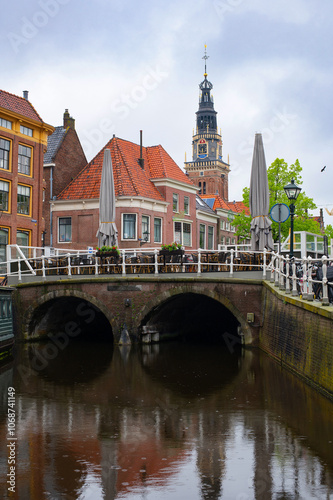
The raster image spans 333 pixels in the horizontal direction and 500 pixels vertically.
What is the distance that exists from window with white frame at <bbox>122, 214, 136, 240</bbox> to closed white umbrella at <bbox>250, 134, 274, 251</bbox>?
14842 millimetres

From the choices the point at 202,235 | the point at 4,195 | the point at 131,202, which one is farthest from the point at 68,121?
the point at 202,235

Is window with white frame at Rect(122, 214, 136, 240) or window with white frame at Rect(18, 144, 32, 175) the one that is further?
window with white frame at Rect(122, 214, 136, 240)

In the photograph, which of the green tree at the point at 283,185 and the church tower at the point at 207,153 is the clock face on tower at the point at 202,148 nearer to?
the church tower at the point at 207,153

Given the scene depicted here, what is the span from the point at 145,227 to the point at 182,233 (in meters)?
4.91

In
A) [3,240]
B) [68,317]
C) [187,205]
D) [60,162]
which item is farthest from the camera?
[187,205]

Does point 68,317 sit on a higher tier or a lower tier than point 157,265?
lower

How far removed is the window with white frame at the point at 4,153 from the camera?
2827 centimetres

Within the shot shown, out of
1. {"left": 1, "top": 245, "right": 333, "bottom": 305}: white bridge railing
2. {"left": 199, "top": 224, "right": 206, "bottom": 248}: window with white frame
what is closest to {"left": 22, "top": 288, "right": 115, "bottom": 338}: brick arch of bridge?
{"left": 1, "top": 245, "right": 333, "bottom": 305}: white bridge railing

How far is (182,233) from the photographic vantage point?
39.1 meters

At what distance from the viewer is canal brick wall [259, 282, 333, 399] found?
1079 centimetres

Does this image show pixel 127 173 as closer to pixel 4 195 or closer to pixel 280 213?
pixel 4 195

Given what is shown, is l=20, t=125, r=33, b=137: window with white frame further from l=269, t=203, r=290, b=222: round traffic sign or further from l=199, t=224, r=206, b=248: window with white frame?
l=269, t=203, r=290, b=222: round traffic sign

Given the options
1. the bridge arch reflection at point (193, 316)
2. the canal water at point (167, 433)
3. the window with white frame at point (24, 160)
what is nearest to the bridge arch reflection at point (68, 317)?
the bridge arch reflection at point (193, 316)

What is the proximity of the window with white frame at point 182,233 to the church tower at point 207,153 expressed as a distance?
65457 millimetres
